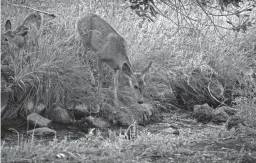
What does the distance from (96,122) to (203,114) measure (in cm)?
206

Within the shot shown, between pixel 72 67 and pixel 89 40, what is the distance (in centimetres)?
113

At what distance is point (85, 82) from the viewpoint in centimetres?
783

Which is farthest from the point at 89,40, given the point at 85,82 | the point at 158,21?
the point at 158,21

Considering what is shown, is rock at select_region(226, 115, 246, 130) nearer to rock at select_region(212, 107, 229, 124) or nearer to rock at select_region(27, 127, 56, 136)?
rock at select_region(212, 107, 229, 124)

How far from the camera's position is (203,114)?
8.20 m

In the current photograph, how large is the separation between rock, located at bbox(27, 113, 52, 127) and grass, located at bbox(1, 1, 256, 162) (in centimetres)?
39

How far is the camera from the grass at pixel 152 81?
16.0ft

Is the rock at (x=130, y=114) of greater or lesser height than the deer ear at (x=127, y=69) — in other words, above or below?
below

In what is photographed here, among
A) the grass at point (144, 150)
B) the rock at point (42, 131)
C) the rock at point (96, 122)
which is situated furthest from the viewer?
the rock at point (96, 122)

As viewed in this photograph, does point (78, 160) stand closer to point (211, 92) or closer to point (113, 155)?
point (113, 155)

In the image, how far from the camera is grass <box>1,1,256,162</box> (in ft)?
16.0

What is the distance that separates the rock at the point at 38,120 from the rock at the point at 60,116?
28 cm

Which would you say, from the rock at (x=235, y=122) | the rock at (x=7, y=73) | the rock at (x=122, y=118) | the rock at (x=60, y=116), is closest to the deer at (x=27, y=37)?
the rock at (x=7, y=73)

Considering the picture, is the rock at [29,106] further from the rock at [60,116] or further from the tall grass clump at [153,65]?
the rock at [60,116]
